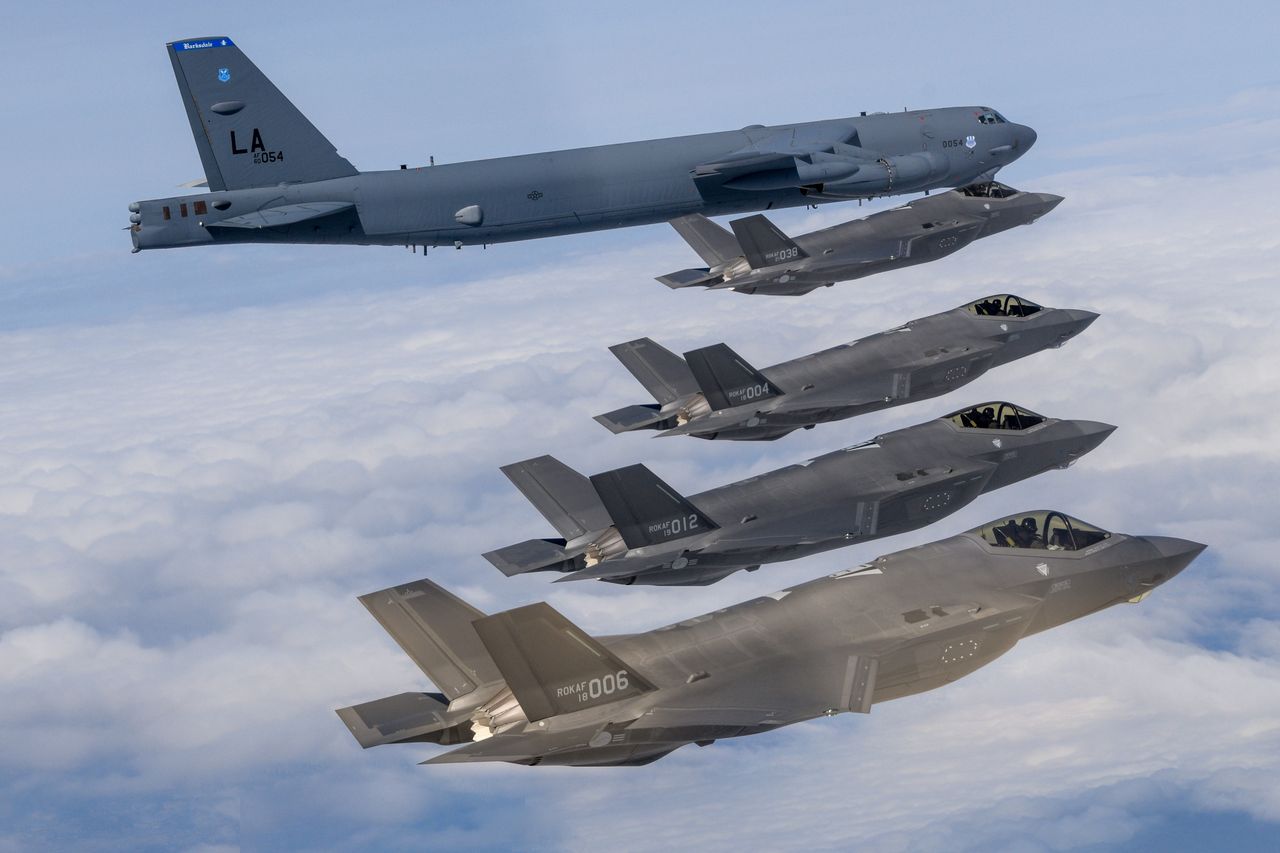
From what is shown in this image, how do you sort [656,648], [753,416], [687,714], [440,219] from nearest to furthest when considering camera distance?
[687,714]
[656,648]
[753,416]
[440,219]

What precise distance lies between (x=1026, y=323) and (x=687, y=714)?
22.7 meters

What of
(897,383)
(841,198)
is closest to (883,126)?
(841,198)

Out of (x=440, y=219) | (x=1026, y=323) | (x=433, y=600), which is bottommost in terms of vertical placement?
(x=433, y=600)

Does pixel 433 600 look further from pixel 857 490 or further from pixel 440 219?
pixel 440 219

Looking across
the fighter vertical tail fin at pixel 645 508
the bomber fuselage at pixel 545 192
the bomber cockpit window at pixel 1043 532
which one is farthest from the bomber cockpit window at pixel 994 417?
the bomber fuselage at pixel 545 192

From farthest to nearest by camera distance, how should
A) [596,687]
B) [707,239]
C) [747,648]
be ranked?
[707,239]
[747,648]
[596,687]

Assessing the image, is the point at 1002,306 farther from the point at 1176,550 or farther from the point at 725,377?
the point at 1176,550

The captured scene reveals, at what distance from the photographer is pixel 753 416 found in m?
40.8

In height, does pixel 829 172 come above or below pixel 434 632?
above

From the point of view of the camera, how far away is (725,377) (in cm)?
4028

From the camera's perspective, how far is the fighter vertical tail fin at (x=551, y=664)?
25734 millimetres

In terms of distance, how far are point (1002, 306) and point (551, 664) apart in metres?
24.2

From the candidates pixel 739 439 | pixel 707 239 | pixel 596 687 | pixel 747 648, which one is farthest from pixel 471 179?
pixel 596 687

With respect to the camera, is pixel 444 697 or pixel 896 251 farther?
pixel 896 251
